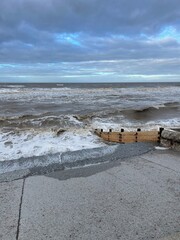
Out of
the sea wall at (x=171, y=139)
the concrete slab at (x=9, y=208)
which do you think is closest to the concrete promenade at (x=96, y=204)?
the concrete slab at (x=9, y=208)

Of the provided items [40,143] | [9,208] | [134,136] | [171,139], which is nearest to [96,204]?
[9,208]

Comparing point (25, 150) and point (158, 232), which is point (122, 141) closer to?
point (25, 150)

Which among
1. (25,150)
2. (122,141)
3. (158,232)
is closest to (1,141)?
(25,150)

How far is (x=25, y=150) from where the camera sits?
20.5ft

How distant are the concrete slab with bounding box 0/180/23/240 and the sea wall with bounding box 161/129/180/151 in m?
2.87

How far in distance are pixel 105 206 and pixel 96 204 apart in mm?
108

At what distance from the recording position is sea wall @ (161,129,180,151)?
4664 millimetres

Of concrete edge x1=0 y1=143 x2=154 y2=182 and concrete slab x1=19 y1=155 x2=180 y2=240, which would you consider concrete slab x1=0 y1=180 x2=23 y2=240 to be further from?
concrete edge x1=0 y1=143 x2=154 y2=182

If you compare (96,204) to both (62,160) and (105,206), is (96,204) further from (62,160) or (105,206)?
(62,160)

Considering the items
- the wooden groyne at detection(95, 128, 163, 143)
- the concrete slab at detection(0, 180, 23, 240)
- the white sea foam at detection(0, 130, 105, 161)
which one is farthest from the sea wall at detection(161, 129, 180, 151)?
the concrete slab at detection(0, 180, 23, 240)

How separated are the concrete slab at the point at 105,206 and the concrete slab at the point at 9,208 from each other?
0.26 feet

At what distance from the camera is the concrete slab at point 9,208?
2.30m

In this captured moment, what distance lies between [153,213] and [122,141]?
3.60m

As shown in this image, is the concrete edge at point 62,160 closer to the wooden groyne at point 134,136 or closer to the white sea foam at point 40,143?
the wooden groyne at point 134,136
